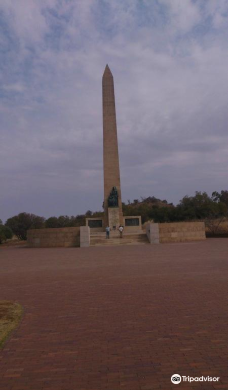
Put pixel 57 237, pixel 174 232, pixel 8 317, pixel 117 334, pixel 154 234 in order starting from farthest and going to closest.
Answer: pixel 57 237 → pixel 174 232 → pixel 154 234 → pixel 8 317 → pixel 117 334

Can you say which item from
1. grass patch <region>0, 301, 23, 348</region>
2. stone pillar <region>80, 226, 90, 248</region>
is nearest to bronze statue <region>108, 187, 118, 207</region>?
stone pillar <region>80, 226, 90, 248</region>

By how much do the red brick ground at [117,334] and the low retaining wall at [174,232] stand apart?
1633 cm

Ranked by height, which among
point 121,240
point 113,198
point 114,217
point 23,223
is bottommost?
point 121,240

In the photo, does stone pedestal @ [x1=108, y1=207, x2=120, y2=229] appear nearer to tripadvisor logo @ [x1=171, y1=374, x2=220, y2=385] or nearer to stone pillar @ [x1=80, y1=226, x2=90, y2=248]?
stone pillar @ [x1=80, y1=226, x2=90, y2=248]

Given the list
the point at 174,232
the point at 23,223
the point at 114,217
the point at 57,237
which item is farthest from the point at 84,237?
the point at 23,223

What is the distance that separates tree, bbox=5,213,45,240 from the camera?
2018 inches

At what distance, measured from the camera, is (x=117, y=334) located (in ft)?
18.3

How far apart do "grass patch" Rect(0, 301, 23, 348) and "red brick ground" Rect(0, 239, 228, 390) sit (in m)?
0.13

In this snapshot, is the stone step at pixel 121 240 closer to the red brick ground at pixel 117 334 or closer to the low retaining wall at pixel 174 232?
the low retaining wall at pixel 174 232

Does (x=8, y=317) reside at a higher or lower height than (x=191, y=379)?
higher

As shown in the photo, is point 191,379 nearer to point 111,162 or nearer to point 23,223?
point 111,162

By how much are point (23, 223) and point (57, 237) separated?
954 inches

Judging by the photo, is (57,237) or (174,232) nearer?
(174,232)

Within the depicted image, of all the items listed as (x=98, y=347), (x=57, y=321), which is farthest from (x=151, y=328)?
(x=57, y=321)
